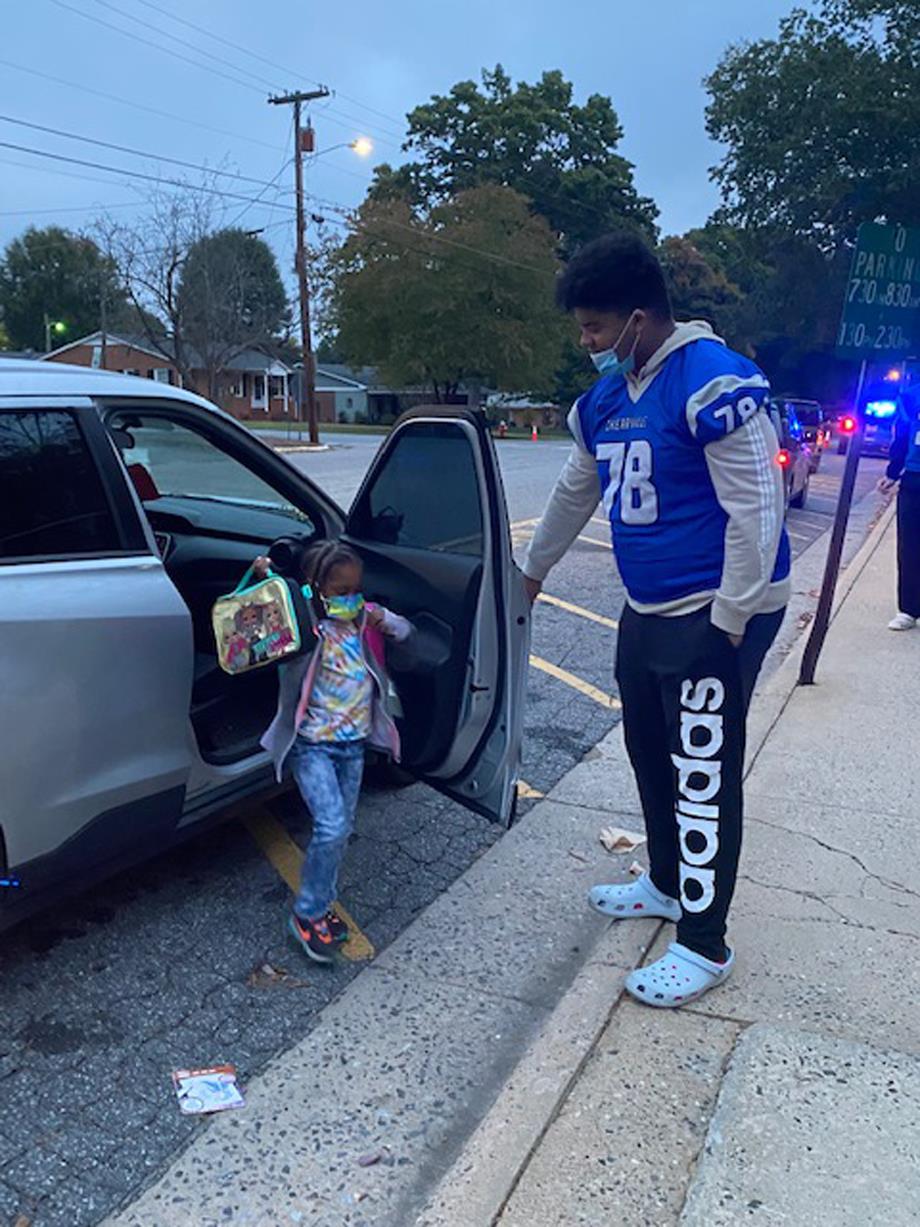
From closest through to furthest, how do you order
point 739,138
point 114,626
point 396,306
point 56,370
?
1. point 114,626
2. point 56,370
3. point 739,138
4. point 396,306

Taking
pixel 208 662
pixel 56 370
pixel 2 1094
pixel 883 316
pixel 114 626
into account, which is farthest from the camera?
pixel 883 316

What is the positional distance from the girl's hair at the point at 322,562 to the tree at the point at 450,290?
43035 mm

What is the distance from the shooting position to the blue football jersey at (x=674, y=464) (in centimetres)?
261

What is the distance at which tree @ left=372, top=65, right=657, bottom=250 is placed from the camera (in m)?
54.8

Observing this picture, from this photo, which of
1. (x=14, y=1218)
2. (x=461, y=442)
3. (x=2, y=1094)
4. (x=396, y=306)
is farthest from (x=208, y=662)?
(x=396, y=306)

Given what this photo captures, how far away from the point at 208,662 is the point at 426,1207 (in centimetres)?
212

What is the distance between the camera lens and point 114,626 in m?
2.87

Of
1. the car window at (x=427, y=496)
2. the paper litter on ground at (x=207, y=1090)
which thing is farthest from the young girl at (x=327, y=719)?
the paper litter on ground at (x=207, y=1090)

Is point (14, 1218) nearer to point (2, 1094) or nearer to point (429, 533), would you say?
point (2, 1094)

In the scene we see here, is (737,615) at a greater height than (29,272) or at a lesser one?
lesser

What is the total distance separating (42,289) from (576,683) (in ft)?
246

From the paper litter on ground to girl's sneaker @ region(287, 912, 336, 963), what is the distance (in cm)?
51

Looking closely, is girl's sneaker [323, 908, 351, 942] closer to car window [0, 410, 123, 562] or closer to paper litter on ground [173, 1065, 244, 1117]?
paper litter on ground [173, 1065, 244, 1117]

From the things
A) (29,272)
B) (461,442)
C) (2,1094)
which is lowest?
(2,1094)
